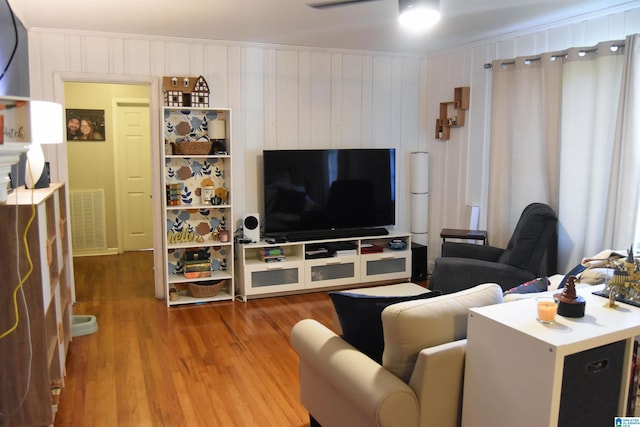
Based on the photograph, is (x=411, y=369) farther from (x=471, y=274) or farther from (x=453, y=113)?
(x=453, y=113)

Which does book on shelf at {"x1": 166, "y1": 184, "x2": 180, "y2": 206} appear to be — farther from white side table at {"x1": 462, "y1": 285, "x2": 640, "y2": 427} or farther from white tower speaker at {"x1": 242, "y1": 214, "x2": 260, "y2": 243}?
white side table at {"x1": 462, "y1": 285, "x2": 640, "y2": 427}

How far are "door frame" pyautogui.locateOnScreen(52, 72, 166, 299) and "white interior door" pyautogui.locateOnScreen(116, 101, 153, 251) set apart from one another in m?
2.28

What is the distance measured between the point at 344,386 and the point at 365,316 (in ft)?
0.99

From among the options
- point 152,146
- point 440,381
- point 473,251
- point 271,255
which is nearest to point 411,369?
point 440,381

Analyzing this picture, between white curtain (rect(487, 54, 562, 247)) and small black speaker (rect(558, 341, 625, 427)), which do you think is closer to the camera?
small black speaker (rect(558, 341, 625, 427))

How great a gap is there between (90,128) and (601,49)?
19.3 feet

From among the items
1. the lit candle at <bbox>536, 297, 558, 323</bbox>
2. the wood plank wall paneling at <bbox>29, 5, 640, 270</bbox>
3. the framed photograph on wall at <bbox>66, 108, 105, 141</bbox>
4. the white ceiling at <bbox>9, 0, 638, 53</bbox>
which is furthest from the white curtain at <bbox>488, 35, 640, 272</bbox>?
the framed photograph on wall at <bbox>66, 108, 105, 141</bbox>

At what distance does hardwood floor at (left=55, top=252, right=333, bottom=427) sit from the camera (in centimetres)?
297

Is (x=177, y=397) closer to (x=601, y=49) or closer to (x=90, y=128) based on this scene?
(x=601, y=49)

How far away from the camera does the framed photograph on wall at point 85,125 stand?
22.8 ft

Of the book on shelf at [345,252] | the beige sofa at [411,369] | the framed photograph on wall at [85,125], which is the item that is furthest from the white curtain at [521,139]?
the framed photograph on wall at [85,125]

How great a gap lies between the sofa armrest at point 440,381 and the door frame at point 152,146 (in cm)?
Result: 338

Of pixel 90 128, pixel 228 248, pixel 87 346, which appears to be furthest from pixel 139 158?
pixel 87 346

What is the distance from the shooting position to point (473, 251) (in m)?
4.64
